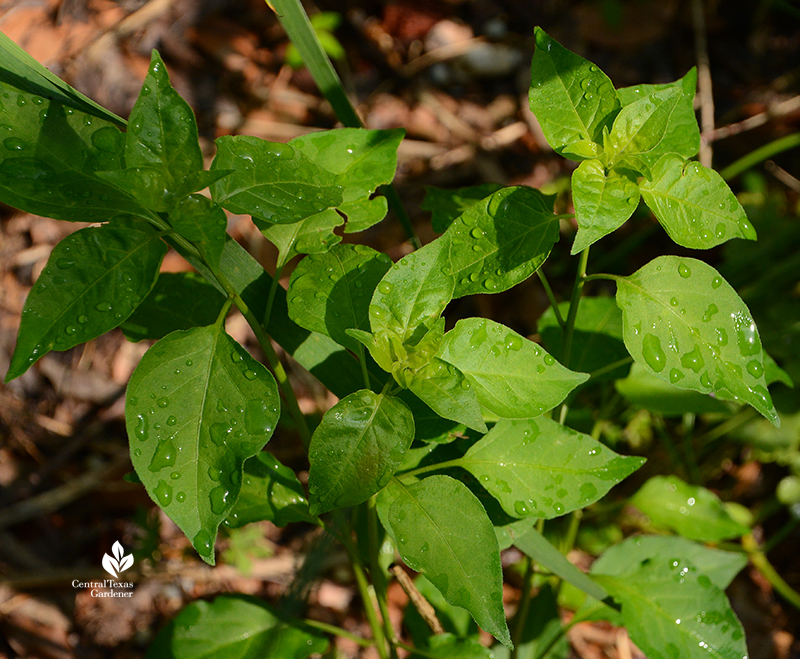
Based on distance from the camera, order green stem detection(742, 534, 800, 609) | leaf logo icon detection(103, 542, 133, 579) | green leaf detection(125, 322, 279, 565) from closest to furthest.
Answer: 1. green leaf detection(125, 322, 279, 565)
2. leaf logo icon detection(103, 542, 133, 579)
3. green stem detection(742, 534, 800, 609)

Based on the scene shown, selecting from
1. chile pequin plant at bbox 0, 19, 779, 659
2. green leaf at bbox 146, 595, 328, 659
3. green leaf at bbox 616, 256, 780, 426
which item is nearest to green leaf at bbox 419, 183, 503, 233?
chile pequin plant at bbox 0, 19, 779, 659

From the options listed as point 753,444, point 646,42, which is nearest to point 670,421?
point 753,444

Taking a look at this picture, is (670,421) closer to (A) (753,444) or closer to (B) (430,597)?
(A) (753,444)

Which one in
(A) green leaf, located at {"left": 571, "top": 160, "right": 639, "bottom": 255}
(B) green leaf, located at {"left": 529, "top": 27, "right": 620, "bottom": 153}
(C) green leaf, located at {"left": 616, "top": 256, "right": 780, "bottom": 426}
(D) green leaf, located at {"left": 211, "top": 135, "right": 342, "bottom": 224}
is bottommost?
Result: (C) green leaf, located at {"left": 616, "top": 256, "right": 780, "bottom": 426}

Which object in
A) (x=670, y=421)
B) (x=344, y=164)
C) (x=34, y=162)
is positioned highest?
(x=34, y=162)

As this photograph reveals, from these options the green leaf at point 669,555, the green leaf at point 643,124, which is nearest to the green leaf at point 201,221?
the green leaf at point 643,124

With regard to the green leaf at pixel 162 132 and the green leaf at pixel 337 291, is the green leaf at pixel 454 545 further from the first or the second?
the green leaf at pixel 162 132

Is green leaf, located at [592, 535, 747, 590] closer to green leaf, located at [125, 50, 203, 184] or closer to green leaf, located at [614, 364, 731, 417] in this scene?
green leaf, located at [614, 364, 731, 417]

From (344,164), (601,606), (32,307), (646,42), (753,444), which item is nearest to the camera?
(32,307)
